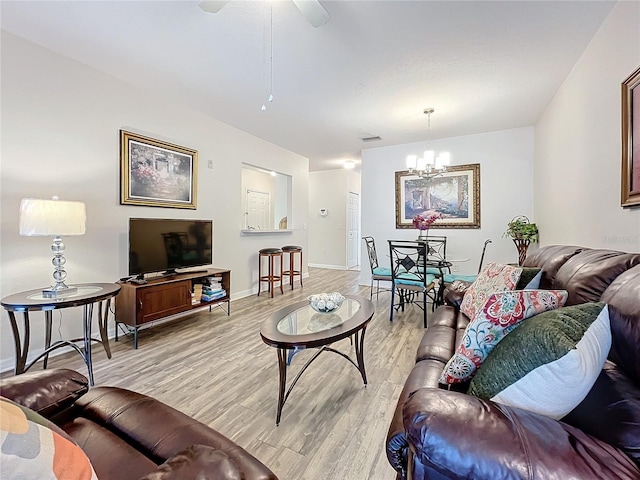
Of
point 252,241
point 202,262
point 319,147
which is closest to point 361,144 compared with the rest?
point 319,147

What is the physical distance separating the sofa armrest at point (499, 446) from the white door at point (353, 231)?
7176 millimetres

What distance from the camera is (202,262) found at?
363cm

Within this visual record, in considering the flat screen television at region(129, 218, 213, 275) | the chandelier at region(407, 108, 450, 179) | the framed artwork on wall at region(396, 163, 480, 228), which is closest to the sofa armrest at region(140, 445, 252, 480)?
the flat screen television at region(129, 218, 213, 275)

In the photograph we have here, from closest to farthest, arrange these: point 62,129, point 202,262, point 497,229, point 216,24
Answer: point 216,24, point 62,129, point 202,262, point 497,229

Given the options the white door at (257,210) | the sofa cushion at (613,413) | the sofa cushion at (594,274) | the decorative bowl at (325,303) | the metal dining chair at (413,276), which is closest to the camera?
the sofa cushion at (613,413)

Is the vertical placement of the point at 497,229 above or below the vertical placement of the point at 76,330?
above

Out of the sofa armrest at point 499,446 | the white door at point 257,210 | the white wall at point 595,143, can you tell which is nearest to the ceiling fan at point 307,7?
the white wall at point 595,143

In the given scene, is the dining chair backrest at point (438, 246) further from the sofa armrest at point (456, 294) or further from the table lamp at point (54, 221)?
the table lamp at point (54, 221)

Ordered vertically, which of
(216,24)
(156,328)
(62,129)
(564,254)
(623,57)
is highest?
(216,24)

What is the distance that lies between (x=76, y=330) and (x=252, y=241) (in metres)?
2.60

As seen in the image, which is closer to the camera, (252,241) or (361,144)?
(252,241)

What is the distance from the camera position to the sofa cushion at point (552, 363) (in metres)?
0.79

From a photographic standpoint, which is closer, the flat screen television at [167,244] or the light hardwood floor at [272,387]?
the light hardwood floor at [272,387]

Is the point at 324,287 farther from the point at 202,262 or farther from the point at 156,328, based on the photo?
the point at 156,328
